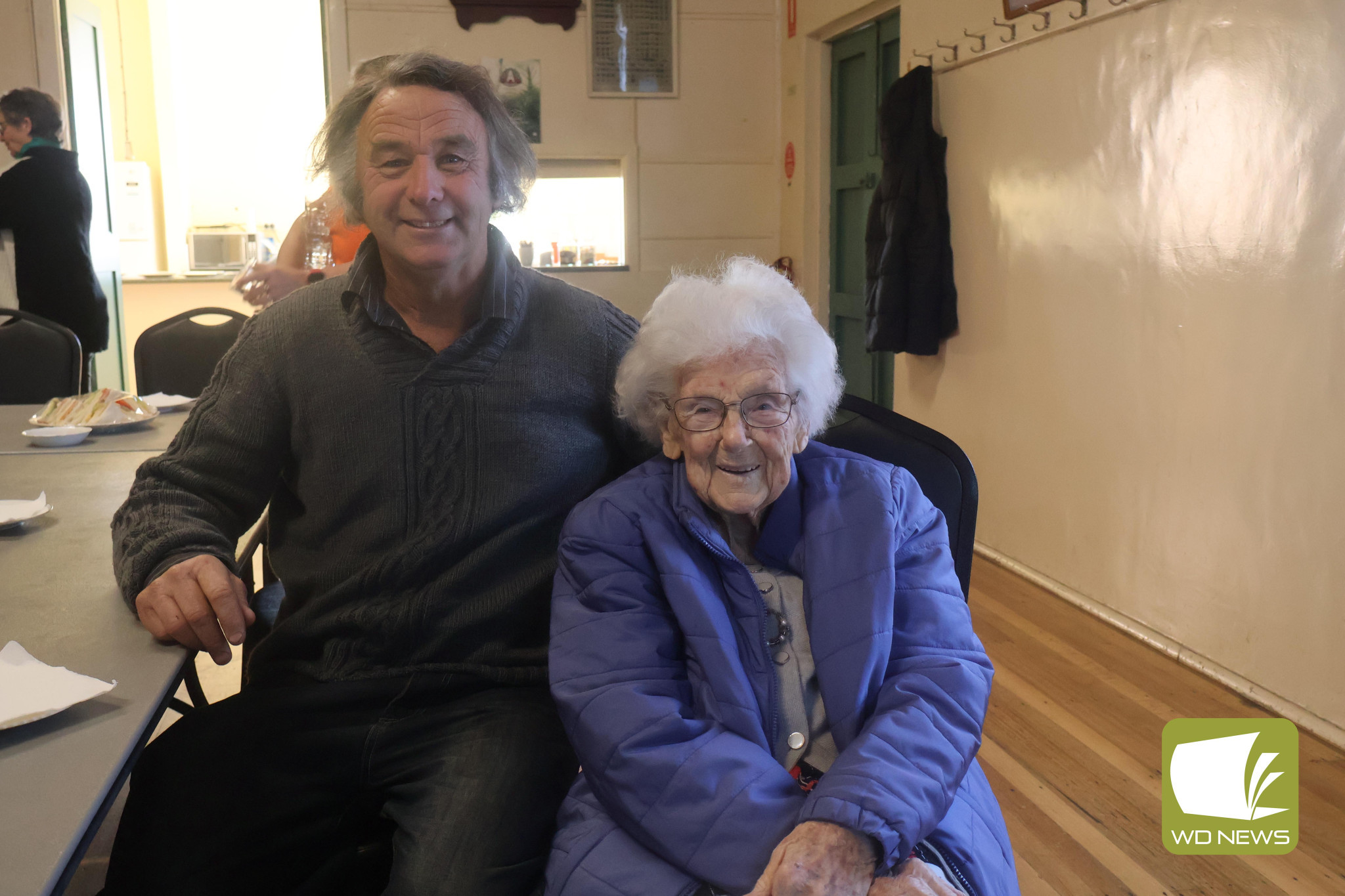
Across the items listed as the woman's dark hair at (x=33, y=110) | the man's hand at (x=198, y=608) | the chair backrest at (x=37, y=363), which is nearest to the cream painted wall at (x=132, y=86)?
the woman's dark hair at (x=33, y=110)

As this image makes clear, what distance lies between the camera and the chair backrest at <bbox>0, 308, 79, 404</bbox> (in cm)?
314

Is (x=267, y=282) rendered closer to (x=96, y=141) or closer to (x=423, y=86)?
(x=423, y=86)

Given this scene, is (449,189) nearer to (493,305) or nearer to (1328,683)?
(493,305)

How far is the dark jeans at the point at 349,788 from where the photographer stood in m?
1.12

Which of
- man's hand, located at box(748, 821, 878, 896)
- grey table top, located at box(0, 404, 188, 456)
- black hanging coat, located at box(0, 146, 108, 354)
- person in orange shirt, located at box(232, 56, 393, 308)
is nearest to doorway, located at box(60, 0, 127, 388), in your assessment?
black hanging coat, located at box(0, 146, 108, 354)

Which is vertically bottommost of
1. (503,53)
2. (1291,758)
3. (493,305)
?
(1291,758)

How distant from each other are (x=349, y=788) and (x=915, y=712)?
2.25 ft

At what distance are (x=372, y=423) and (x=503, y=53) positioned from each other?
4.62 m

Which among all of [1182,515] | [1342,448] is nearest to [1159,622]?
[1182,515]

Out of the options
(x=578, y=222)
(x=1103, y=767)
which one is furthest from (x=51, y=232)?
(x=1103, y=767)

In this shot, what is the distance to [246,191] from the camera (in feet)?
22.6

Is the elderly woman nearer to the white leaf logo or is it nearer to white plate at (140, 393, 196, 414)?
the white leaf logo

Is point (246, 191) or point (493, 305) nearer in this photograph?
point (493, 305)

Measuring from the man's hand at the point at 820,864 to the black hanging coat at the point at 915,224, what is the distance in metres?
3.19
